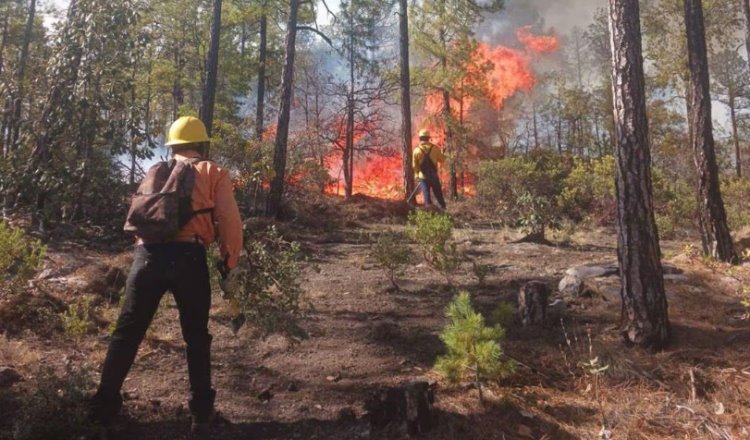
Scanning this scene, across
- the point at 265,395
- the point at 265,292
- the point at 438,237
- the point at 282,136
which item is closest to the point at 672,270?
the point at 438,237

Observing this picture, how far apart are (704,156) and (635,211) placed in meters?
3.47

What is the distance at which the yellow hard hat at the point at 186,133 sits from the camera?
11.2 feet

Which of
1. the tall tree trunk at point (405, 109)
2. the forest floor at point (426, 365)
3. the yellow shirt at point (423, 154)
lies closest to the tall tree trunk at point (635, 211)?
the forest floor at point (426, 365)

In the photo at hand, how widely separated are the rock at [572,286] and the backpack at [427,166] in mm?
6698

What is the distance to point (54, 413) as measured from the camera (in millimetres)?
2898

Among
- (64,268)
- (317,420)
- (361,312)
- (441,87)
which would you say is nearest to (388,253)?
(361,312)

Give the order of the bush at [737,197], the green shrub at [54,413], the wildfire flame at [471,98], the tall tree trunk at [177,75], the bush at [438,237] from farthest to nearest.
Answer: the wildfire flame at [471,98] < the tall tree trunk at [177,75] < the bush at [737,197] < the bush at [438,237] < the green shrub at [54,413]

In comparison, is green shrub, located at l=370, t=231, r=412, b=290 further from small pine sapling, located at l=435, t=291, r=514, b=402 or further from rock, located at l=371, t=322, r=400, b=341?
small pine sapling, located at l=435, t=291, r=514, b=402

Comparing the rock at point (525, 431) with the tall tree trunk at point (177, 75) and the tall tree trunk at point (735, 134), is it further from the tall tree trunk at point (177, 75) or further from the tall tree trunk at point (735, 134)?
the tall tree trunk at point (735, 134)

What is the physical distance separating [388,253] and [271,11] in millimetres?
12793

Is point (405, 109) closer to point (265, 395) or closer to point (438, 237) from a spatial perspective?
point (438, 237)

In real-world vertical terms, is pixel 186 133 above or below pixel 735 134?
A: below

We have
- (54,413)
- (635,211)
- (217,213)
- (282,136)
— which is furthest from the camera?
(282,136)

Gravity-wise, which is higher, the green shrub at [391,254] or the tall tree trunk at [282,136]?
the tall tree trunk at [282,136]
